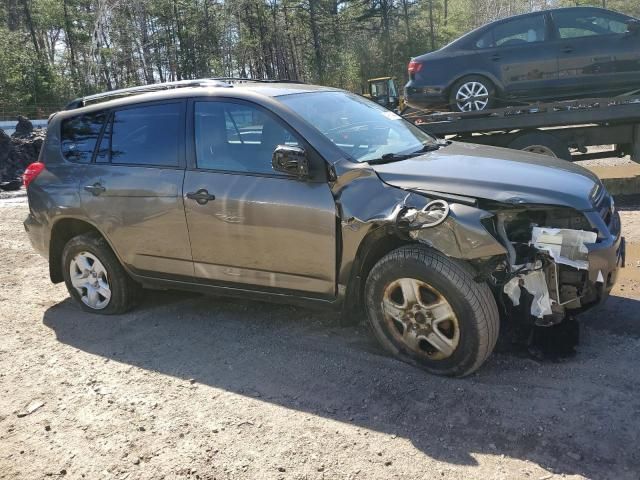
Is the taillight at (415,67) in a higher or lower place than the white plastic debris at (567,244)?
higher

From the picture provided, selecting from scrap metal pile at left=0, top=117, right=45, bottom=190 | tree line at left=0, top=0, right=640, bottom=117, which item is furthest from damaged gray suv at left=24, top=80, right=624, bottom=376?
tree line at left=0, top=0, right=640, bottom=117

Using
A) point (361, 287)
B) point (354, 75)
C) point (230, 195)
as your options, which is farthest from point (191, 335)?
point (354, 75)

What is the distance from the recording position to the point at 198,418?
130 inches

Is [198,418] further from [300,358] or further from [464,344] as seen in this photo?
[464,344]

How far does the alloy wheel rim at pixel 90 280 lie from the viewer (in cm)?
495

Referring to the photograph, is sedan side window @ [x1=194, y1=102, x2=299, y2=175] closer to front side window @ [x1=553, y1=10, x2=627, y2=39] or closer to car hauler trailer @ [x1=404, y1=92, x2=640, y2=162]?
car hauler trailer @ [x1=404, y1=92, x2=640, y2=162]

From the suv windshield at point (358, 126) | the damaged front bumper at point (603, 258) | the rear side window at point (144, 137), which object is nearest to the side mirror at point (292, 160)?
the suv windshield at point (358, 126)

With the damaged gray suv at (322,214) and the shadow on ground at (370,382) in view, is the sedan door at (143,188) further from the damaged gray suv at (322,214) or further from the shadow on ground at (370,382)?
the shadow on ground at (370,382)

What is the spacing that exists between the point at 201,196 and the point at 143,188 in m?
0.60

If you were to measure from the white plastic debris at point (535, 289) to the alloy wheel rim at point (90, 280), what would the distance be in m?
3.32

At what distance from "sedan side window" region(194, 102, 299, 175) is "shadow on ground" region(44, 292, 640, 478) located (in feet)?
4.22

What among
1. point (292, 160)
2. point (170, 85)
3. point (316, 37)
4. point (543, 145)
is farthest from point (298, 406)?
point (316, 37)

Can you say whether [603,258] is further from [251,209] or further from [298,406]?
[251,209]

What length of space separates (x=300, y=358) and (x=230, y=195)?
1216 mm
